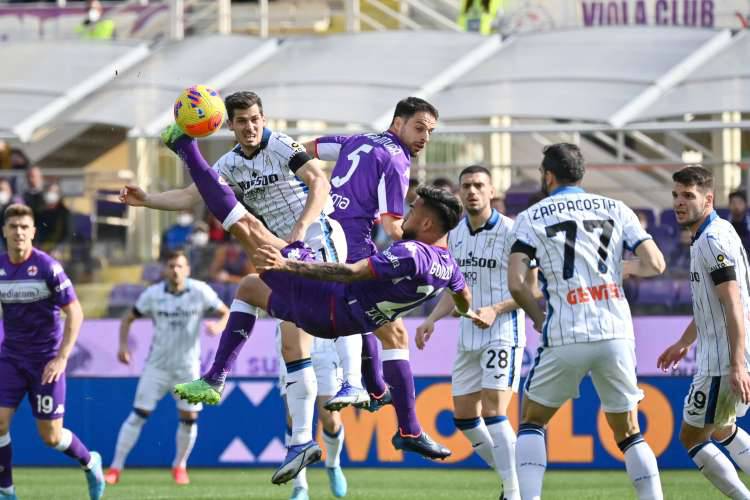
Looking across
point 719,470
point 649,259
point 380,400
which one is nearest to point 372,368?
point 380,400

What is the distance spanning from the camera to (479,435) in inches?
456

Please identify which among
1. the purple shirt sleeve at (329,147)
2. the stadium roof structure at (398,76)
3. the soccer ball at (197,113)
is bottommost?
the purple shirt sleeve at (329,147)

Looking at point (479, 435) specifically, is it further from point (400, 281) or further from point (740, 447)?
point (400, 281)

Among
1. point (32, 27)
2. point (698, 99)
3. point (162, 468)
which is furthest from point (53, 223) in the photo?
point (698, 99)

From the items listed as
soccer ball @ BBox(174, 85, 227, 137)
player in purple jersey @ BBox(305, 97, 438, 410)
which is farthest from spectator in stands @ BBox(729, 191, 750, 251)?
soccer ball @ BBox(174, 85, 227, 137)

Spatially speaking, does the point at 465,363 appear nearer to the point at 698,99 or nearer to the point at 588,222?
the point at 588,222

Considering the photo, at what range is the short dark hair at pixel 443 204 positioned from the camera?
9336 millimetres

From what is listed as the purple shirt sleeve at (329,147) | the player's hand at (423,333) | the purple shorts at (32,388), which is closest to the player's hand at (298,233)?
the purple shirt sleeve at (329,147)

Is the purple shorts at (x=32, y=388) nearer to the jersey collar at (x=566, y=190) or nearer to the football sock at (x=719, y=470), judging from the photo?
the jersey collar at (x=566, y=190)

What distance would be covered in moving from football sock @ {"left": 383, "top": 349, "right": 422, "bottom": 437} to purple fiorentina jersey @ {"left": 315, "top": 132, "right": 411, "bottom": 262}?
826mm

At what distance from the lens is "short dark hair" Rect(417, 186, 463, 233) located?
30.6 ft

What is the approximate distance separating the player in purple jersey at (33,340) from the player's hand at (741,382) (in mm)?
5748

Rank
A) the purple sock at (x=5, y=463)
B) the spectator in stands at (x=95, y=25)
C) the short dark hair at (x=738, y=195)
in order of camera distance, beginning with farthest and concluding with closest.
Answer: the spectator in stands at (x=95, y=25) < the short dark hair at (x=738, y=195) < the purple sock at (x=5, y=463)

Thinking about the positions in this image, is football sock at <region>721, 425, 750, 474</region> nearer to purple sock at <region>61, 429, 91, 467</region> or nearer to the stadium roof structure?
purple sock at <region>61, 429, 91, 467</region>
